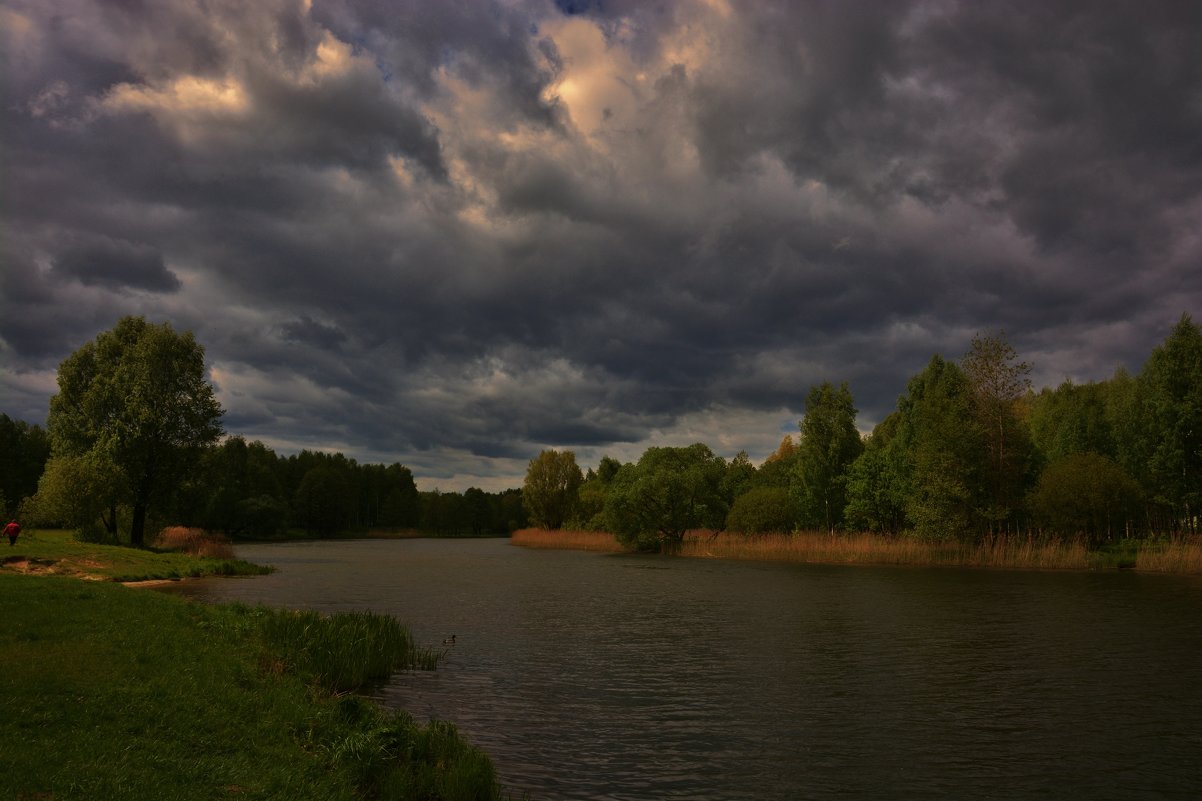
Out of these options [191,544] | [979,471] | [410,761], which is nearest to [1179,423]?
[979,471]

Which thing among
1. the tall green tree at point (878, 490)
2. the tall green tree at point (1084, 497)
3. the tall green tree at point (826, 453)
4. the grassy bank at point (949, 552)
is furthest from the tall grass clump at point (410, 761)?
the tall green tree at point (826, 453)

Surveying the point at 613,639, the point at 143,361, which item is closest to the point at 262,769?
the point at 613,639

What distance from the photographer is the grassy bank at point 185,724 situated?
895 cm

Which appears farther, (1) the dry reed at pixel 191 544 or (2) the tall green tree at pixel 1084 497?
(1) the dry reed at pixel 191 544

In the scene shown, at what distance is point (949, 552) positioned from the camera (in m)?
61.3

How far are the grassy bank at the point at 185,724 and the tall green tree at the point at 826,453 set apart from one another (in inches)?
2911

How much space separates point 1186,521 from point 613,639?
62981mm

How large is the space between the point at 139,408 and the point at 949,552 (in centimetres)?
6766

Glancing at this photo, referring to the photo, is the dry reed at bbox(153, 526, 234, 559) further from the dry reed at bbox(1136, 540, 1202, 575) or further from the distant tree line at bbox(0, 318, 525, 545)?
the dry reed at bbox(1136, 540, 1202, 575)

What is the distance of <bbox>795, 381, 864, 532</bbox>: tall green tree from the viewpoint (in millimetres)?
84875

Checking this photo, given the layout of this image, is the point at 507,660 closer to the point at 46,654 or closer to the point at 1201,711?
the point at 46,654

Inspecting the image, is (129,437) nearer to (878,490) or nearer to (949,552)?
(949,552)

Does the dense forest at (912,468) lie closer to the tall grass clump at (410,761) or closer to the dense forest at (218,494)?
the dense forest at (218,494)

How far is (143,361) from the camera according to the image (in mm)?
62781
